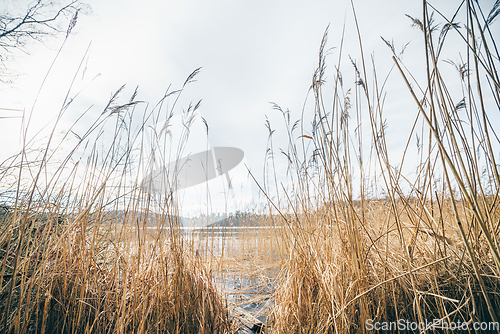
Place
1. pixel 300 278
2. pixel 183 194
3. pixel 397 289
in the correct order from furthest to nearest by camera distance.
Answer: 1. pixel 183 194
2. pixel 300 278
3. pixel 397 289

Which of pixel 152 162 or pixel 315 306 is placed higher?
pixel 152 162

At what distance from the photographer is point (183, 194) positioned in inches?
63.7

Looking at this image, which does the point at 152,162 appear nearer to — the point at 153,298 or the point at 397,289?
the point at 153,298

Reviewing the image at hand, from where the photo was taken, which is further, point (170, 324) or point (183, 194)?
point (183, 194)

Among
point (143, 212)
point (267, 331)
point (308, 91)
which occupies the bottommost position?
point (267, 331)

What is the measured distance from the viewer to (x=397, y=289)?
3.03 feet

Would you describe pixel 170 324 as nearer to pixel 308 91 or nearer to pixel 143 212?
pixel 143 212

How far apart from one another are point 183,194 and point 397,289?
53.9 inches

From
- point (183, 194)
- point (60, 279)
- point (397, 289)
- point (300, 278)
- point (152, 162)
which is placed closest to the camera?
point (397, 289)

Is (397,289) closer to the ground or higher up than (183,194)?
closer to the ground

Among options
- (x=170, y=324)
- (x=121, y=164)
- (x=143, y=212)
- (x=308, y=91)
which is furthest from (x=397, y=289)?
(x=121, y=164)

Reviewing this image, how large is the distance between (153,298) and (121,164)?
0.75 meters

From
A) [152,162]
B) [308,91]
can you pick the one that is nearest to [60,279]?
[152,162]

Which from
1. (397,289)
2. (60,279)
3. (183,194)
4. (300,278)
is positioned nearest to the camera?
(397,289)
